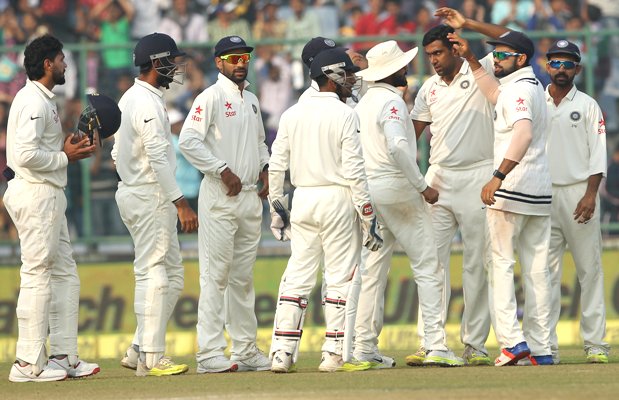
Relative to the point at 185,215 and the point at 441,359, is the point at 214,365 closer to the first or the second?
the point at 185,215

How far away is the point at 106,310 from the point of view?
47.7ft

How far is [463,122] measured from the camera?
1042cm

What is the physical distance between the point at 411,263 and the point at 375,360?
2.74 ft

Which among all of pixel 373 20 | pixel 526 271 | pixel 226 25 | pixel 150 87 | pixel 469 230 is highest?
pixel 373 20

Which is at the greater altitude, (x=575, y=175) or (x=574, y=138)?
(x=574, y=138)

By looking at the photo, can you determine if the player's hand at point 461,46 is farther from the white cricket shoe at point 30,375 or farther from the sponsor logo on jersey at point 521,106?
the white cricket shoe at point 30,375

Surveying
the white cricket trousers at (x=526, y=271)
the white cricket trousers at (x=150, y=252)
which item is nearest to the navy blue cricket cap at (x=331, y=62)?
the white cricket trousers at (x=150, y=252)

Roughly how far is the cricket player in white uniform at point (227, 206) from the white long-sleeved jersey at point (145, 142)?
1.17 feet

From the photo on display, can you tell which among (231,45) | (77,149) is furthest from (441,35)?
(77,149)

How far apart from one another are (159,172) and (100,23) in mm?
8782

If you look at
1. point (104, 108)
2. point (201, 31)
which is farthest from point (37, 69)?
point (201, 31)

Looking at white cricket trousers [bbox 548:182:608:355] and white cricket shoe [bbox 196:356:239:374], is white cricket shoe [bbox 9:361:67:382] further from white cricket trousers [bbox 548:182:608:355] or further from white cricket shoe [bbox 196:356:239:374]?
white cricket trousers [bbox 548:182:608:355]

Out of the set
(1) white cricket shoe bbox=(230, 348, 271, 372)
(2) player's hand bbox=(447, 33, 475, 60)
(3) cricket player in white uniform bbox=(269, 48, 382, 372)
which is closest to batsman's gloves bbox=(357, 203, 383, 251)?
(3) cricket player in white uniform bbox=(269, 48, 382, 372)

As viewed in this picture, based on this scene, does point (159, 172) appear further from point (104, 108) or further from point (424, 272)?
point (424, 272)
